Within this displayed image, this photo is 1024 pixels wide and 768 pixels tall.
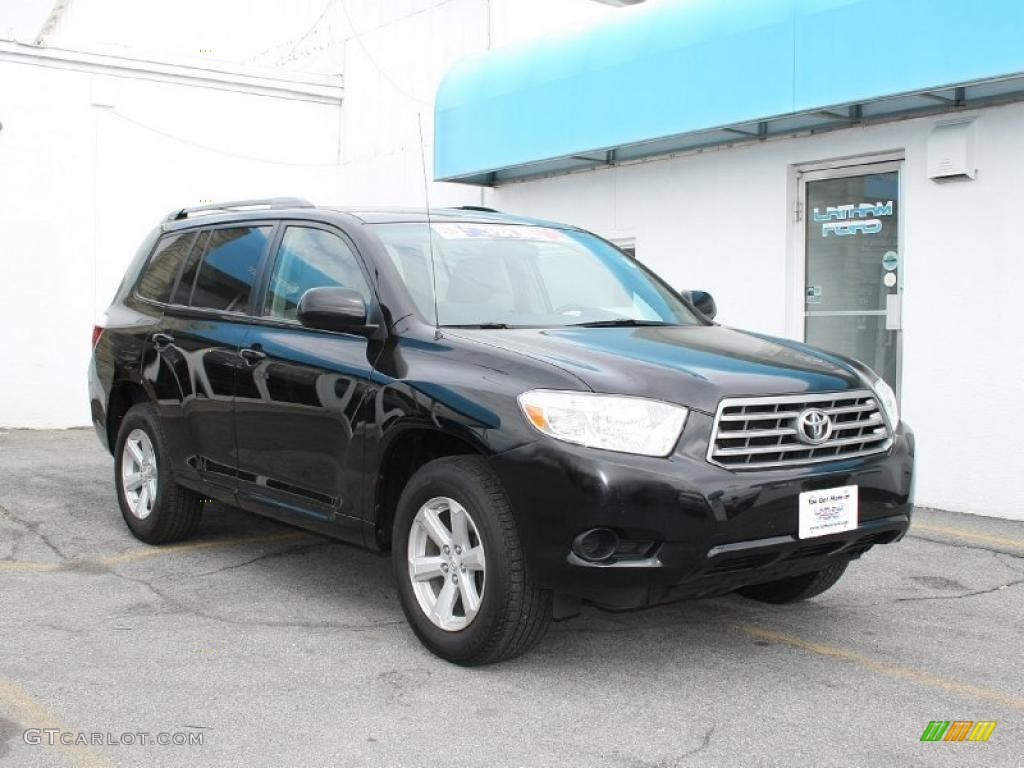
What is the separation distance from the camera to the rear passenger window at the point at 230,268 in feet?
19.0

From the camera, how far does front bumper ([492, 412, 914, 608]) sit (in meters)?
3.88

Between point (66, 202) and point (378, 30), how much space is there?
14.7ft

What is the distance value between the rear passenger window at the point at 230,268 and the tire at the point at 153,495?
32.2 inches

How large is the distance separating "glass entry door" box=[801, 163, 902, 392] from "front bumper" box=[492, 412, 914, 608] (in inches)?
198

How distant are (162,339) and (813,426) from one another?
3733 millimetres

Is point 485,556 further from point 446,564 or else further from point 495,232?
point 495,232

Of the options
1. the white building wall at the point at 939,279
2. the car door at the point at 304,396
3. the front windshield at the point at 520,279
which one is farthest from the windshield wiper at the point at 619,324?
the white building wall at the point at 939,279

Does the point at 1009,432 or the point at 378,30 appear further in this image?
the point at 378,30

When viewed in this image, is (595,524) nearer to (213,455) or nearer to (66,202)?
(213,455)

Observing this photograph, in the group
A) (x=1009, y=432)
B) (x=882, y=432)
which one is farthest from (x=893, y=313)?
(x=882, y=432)

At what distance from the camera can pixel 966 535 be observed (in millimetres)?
7316

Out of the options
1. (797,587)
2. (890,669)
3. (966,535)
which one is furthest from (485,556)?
(966,535)

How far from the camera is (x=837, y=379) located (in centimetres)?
451

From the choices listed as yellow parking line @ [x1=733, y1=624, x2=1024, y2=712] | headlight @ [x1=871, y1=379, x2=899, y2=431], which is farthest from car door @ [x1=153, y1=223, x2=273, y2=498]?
headlight @ [x1=871, y1=379, x2=899, y2=431]
